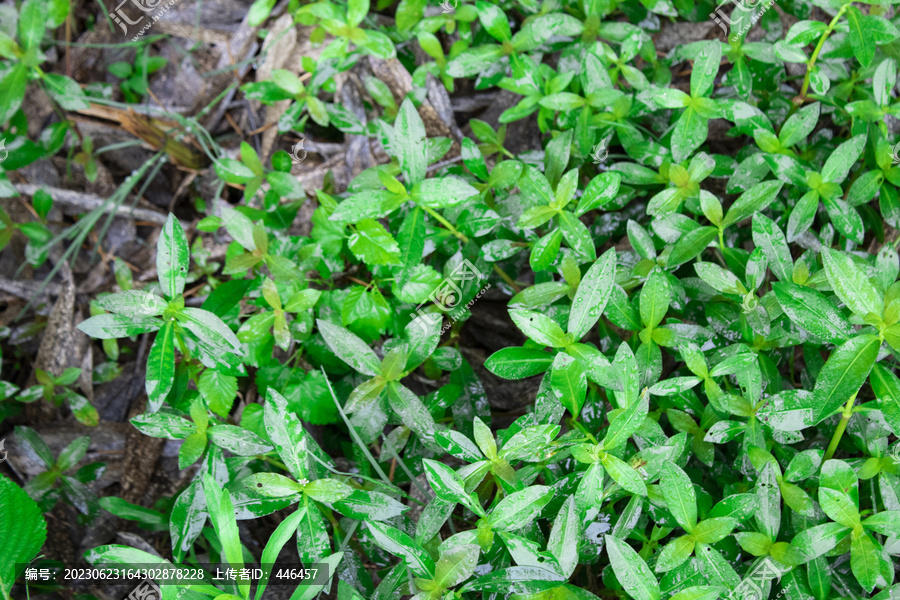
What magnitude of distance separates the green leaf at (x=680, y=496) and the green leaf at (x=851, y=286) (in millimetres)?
482

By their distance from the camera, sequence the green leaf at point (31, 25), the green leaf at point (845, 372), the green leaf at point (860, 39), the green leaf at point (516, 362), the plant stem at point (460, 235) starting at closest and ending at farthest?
the green leaf at point (845, 372), the green leaf at point (516, 362), the green leaf at point (860, 39), the plant stem at point (460, 235), the green leaf at point (31, 25)

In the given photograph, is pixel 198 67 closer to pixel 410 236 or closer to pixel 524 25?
pixel 524 25

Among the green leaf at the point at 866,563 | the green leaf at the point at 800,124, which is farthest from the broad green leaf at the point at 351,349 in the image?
the green leaf at the point at 800,124

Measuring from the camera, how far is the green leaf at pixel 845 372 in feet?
3.70

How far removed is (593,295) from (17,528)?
156cm

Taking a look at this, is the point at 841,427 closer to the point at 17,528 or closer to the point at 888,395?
the point at 888,395

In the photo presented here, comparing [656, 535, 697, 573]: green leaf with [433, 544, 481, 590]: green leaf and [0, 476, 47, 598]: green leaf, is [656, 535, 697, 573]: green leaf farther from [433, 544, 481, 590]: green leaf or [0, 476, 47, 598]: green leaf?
[0, 476, 47, 598]: green leaf

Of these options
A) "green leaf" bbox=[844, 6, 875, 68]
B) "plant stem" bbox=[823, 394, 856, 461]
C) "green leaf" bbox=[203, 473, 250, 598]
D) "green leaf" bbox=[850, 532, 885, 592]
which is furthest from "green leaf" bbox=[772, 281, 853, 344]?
"green leaf" bbox=[203, 473, 250, 598]

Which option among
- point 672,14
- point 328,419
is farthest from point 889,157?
point 328,419

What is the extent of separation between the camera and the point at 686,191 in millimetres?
1575

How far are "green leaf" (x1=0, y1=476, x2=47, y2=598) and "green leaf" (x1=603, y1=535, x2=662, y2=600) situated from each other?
1420 mm

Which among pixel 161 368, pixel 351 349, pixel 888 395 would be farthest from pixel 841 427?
pixel 161 368

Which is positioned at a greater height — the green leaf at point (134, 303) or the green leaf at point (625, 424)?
the green leaf at point (134, 303)

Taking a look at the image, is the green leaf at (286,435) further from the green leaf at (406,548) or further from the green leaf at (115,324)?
the green leaf at (115,324)
